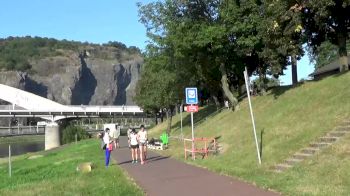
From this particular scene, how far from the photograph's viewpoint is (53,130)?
10406 cm

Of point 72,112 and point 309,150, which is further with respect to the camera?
point 72,112

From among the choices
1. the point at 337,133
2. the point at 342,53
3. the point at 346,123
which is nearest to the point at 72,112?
the point at 342,53

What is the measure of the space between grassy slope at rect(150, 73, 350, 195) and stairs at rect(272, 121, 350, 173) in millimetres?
394

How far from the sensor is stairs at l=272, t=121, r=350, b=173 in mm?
16844

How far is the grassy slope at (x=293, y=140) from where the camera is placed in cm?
1370

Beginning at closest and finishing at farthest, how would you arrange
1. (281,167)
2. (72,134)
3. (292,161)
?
(281,167) → (292,161) → (72,134)

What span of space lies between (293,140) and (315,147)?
208 cm

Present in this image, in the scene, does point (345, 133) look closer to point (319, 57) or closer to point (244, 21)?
point (244, 21)

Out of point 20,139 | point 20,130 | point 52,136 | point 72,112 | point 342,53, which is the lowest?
point 20,139

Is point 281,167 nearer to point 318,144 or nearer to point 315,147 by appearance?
point 315,147

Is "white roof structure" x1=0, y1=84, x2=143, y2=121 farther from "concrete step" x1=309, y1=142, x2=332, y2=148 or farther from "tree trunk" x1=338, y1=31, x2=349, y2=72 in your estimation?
"concrete step" x1=309, y1=142, x2=332, y2=148

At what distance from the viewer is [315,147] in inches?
689

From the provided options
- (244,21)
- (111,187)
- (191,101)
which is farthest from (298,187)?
(244,21)

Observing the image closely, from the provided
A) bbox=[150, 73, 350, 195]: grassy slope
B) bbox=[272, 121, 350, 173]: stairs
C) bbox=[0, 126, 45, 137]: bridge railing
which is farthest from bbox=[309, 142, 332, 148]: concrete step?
bbox=[0, 126, 45, 137]: bridge railing
